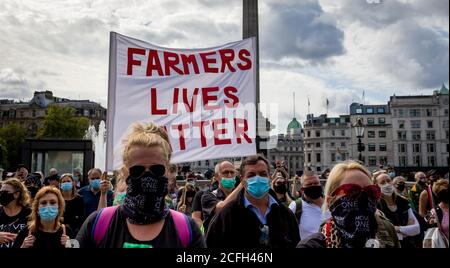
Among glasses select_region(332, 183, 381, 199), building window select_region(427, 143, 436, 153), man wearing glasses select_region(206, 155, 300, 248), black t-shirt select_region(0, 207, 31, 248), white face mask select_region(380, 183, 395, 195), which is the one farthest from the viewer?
building window select_region(427, 143, 436, 153)

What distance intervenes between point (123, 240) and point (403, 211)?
16.4 ft

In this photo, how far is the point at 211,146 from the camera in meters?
5.50

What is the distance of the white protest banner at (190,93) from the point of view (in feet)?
17.2

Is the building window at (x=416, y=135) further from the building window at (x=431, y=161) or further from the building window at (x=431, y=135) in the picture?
the building window at (x=431, y=161)

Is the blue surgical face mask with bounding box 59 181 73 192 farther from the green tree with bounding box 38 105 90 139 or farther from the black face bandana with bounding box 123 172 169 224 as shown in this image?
the green tree with bounding box 38 105 90 139

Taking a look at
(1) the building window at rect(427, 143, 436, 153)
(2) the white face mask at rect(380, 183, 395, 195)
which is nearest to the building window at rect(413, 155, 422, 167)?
(1) the building window at rect(427, 143, 436, 153)

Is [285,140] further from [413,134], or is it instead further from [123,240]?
[123,240]

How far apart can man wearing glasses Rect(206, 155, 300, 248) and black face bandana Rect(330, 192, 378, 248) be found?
0.96 meters

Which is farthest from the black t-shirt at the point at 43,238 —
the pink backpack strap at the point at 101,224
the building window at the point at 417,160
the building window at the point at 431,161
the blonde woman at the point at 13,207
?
the building window at the point at 417,160

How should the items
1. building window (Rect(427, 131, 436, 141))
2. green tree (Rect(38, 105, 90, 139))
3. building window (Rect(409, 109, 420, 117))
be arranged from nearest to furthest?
green tree (Rect(38, 105, 90, 139)) → building window (Rect(427, 131, 436, 141)) → building window (Rect(409, 109, 420, 117))

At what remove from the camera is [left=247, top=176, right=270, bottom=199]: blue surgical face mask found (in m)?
3.67

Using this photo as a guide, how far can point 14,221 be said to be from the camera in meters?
5.03

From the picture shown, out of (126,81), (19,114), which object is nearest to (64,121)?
(19,114)

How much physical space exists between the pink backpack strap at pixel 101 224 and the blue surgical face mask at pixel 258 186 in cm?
169
